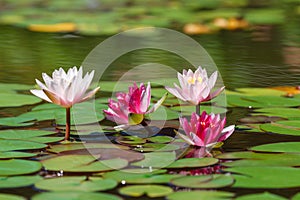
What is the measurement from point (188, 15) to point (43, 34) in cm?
111

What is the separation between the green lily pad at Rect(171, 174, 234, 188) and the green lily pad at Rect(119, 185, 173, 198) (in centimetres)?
5

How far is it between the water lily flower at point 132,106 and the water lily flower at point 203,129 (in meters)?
0.15

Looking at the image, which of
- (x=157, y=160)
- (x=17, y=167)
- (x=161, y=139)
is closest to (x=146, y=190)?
(x=157, y=160)

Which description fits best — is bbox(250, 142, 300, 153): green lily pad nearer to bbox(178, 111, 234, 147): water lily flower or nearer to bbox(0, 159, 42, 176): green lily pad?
bbox(178, 111, 234, 147): water lily flower

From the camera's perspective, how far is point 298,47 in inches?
154

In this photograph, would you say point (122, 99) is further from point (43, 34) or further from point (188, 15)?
point (188, 15)

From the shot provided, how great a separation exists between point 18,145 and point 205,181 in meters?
0.55

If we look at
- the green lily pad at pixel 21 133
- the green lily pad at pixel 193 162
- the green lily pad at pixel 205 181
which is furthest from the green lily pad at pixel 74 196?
the green lily pad at pixel 21 133

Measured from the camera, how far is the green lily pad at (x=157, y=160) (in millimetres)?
1827

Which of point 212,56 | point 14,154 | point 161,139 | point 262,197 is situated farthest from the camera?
point 212,56

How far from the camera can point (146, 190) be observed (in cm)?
164

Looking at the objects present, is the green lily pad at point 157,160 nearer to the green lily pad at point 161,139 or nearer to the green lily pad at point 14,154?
the green lily pad at point 161,139

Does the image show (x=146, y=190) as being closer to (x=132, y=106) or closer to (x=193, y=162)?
(x=193, y=162)

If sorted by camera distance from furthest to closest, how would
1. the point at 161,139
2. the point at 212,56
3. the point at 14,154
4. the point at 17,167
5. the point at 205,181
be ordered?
1. the point at 212,56
2. the point at 161,139
3. the point at 14,154
4. the point at 17,167
5. the point at 205,181
